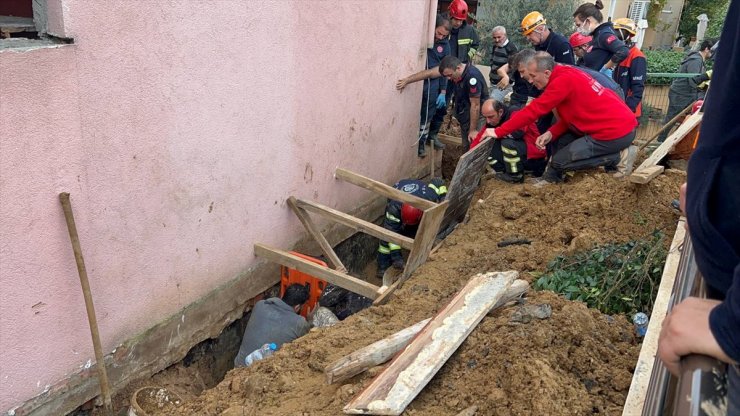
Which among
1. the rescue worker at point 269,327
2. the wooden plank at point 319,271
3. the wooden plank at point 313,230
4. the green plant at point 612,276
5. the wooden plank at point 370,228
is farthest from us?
the wooden plank at point 313,230

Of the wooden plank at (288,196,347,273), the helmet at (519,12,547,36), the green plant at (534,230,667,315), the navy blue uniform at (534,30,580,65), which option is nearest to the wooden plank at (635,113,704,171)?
the green plant at (534,230,667,315)

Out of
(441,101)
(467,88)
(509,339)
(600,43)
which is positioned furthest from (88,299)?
(600,43)

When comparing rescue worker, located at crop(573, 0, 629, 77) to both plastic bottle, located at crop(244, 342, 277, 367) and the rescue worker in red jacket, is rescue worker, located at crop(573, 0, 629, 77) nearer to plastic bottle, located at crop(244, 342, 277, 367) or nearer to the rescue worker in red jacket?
the rescue worker in red jacket

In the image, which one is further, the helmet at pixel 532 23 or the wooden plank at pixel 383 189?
the helmet at pixel 532 23

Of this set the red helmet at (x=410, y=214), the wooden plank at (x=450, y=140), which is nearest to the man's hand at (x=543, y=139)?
the red helmet at (x=410, y=214)

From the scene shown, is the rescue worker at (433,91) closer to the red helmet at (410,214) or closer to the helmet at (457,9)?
the helmet at (457,9)

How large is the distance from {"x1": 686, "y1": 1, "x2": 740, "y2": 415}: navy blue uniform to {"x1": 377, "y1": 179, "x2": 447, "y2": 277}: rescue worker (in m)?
5.00

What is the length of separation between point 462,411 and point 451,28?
7470 mm

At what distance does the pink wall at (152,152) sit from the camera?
129 inches

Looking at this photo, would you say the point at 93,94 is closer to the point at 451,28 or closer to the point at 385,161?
the point at 385,161

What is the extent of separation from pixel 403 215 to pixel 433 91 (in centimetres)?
277

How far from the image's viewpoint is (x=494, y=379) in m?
3.18

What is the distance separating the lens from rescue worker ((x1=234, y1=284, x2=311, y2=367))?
16.3ft

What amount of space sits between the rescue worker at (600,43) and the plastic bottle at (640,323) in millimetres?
5038
